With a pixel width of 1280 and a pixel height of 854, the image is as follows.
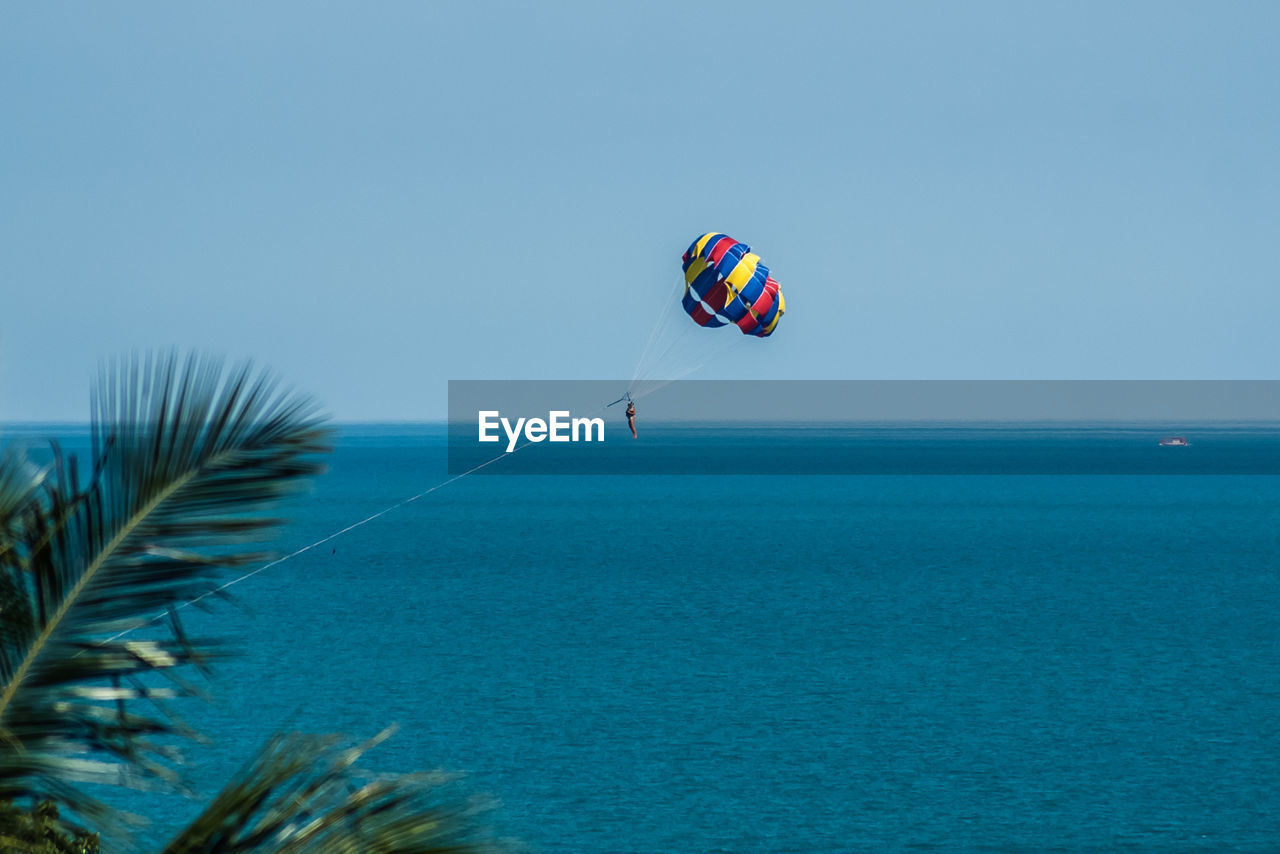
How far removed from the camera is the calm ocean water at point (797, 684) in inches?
1480

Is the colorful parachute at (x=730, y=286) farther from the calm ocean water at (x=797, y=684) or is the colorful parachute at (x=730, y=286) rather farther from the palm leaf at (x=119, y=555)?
the palm leaf at (x=119, y=555)

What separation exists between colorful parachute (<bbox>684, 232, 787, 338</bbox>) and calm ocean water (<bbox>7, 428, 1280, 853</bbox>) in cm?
1256

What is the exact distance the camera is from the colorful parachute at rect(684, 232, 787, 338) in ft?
126

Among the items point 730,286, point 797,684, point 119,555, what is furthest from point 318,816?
point 797,684

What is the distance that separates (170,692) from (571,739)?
4051 cm

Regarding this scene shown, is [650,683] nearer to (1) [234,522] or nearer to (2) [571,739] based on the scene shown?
(2) [571,739]

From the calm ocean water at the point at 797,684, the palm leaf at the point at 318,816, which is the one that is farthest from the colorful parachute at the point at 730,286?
the palm leaf at the point at 318,816

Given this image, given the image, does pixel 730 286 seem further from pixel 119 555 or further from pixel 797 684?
pixel 119 555

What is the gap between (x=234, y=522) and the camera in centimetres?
597

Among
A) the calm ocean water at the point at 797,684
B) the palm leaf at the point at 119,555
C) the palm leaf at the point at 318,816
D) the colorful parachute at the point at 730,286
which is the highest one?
the colorful parachute at the point at 730,286

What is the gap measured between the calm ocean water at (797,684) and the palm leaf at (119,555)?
40 cm

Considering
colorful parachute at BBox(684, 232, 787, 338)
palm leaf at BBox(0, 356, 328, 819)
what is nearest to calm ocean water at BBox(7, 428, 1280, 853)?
palm leaf at BBox(0, 356, 328, 819)

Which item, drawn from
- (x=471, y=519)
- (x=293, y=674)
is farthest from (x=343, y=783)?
(x=471, y=519)

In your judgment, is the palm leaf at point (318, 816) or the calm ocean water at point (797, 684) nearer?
the palm leaf at point (318, 816)
